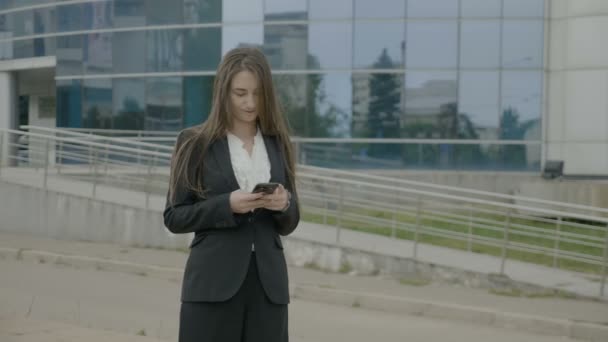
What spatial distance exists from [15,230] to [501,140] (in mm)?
11546

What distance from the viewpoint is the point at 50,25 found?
25.9 meters

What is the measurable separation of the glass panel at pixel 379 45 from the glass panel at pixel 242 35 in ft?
8.20

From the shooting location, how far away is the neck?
3.24 meters

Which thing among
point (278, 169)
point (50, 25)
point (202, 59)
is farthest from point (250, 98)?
point (50, 25)

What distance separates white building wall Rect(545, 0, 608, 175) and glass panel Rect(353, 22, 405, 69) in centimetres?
361

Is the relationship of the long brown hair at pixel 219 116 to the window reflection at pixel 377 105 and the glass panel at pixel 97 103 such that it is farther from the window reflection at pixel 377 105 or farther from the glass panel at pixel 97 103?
the glass panel at pixel 97 103

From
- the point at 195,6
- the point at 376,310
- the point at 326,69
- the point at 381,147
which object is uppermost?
the point at 195,6

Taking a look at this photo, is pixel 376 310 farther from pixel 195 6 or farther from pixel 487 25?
pixel 195 6

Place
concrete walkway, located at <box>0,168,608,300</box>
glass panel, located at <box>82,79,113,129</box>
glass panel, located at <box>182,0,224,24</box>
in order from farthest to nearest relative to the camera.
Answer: glass panel, located at <box>82,79,113,129</box> < glass panel, located at <box>182,0,224,24</box> < concrete walkway, located at <box>0,168,608,300</box>

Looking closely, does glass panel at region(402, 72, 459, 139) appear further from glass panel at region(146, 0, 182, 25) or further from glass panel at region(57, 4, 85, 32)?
glass panel at region(57, 4, 85, 32)

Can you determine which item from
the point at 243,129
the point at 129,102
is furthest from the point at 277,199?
the point at 129,102

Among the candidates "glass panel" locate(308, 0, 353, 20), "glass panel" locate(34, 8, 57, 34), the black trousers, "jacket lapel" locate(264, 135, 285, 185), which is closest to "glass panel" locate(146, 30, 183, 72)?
"glass panel" locate(308, 0, 353, 20)

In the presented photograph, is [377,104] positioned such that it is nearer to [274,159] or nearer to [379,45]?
[379,45]

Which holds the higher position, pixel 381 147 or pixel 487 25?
pixel 487 25
